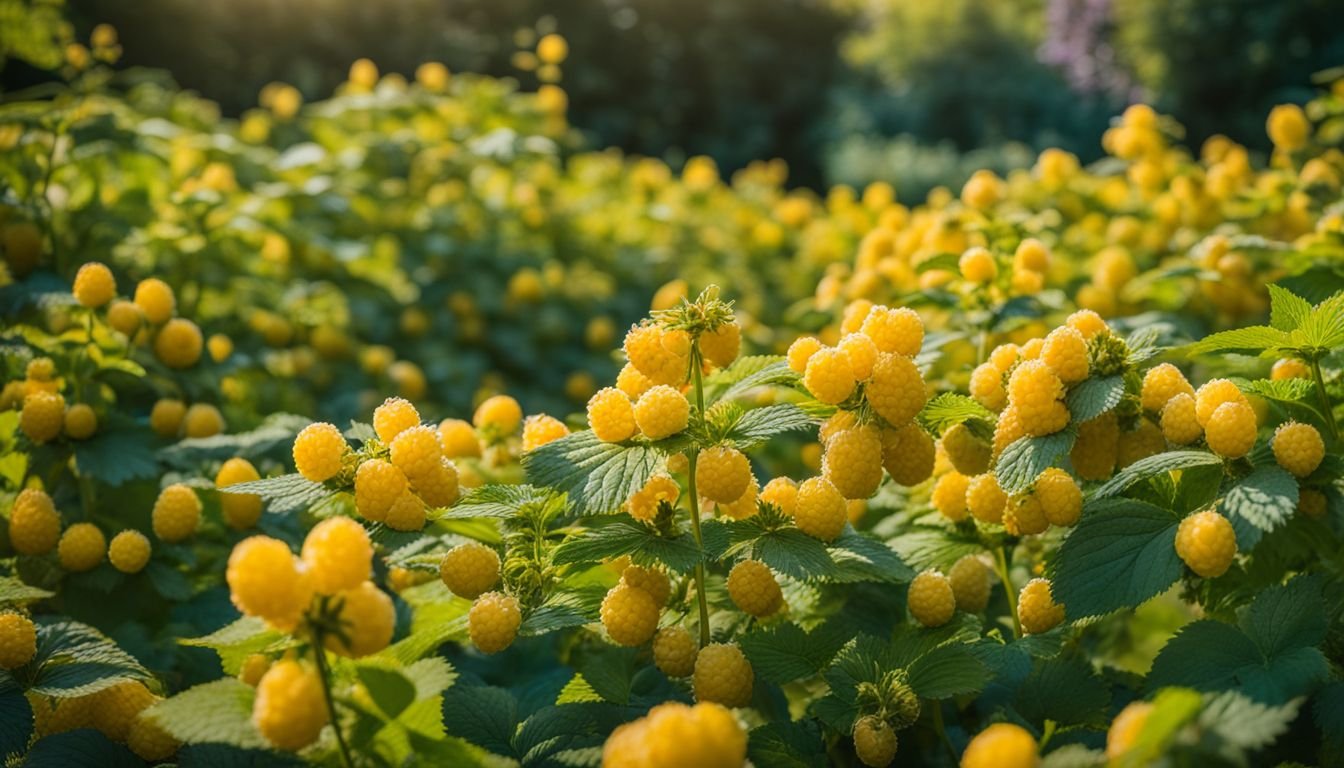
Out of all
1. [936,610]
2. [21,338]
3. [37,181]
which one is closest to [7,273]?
[37,181]

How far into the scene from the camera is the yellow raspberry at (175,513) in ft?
5.35

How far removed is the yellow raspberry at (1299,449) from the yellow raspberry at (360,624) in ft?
3.18

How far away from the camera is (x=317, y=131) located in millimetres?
4195

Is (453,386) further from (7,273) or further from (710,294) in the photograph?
(710,294)

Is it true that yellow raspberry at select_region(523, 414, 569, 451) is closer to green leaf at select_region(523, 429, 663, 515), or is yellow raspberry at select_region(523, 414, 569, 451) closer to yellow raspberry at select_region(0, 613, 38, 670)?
green leaf at select_region(523, 429, 663, 515)

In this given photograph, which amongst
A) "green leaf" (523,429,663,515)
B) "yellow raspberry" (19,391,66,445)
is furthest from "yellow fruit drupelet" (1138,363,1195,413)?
"yellow raspberry" (19,391,66,445)

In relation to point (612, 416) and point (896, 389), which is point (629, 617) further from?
point (896, 389)

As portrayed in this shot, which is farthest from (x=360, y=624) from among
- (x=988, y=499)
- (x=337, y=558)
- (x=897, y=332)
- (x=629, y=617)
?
(x=988, y=499)

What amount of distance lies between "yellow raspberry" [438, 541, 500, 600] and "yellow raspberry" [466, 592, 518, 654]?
6 cm

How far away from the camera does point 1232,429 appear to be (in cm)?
115

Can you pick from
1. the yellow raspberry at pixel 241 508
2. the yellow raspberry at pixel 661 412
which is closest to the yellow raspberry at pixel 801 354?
the yellow raspberry at pixel 661 412

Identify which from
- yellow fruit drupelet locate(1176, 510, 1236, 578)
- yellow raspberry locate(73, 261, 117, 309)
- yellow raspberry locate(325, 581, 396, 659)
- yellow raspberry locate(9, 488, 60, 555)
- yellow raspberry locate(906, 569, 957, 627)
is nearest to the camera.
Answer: yellow raspberry locate(325, 581, 396, 659)

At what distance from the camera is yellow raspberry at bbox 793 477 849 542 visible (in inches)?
48.4

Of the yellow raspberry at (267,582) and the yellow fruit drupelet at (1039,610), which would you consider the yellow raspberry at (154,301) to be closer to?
the yellow raspberry at (267,582)
